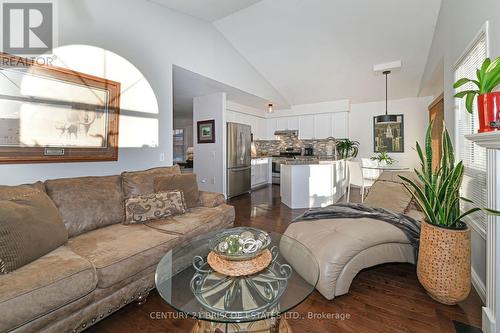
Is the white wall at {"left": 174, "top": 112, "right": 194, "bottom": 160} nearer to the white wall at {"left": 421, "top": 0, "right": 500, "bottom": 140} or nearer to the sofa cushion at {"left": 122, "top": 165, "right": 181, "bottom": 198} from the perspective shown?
the sofa cushion at {"left": 122, "top": 165, "right": 181, "bottom": 198}

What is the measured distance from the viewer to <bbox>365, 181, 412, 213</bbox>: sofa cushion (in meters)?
2.59

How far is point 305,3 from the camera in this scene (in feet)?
11.7

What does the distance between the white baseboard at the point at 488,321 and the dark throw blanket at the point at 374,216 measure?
0.67 meters

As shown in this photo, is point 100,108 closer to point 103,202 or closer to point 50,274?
point 103,202

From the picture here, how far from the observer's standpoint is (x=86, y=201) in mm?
2078

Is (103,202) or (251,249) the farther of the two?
(103,202)

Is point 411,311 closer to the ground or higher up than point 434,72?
closer to the ground

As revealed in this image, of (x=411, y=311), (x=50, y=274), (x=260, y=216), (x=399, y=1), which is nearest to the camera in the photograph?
(x=50, y=274)

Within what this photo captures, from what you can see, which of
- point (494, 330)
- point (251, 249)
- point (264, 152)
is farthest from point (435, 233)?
point (264, 152)

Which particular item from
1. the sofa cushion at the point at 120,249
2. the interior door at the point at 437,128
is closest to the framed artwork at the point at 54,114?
the sofa cushion at the point at 120,249

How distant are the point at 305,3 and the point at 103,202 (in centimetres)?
397

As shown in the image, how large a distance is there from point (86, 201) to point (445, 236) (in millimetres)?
2973

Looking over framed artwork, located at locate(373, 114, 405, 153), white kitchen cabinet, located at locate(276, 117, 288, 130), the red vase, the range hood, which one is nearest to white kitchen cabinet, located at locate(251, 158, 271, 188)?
the range hood

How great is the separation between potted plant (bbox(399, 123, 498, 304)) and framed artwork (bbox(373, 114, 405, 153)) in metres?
4.76
